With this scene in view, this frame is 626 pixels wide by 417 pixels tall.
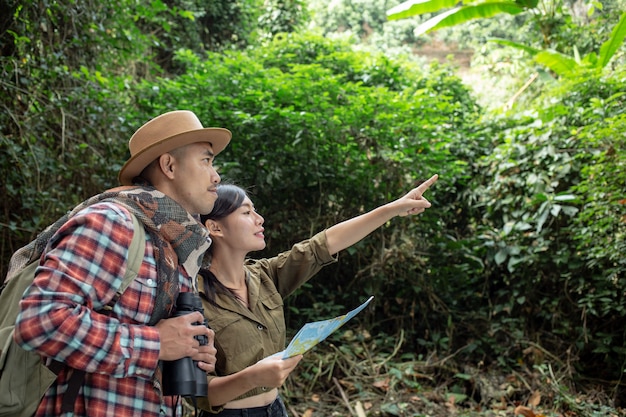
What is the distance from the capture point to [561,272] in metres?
5.35

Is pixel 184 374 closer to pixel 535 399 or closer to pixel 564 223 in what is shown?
pixel 535 399

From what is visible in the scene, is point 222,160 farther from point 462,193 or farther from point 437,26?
point 437,26

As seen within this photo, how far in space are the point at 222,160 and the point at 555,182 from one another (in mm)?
3052

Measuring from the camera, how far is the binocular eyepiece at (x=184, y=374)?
64.2 inches

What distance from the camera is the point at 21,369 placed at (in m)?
1.47

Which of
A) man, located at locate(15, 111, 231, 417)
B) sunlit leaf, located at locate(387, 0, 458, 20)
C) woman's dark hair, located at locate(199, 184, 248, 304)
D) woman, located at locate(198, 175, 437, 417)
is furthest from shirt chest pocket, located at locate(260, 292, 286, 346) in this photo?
sunlit leaf, located at locate(387, 0, 458, 20)

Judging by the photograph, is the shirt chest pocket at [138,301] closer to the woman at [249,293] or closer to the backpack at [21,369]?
the backpack at [21,369]

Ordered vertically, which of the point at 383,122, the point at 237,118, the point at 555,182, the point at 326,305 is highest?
the point at 237,118

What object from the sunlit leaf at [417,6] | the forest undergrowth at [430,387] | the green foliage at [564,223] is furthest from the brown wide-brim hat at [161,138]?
the sunlit leaf at [417,6]

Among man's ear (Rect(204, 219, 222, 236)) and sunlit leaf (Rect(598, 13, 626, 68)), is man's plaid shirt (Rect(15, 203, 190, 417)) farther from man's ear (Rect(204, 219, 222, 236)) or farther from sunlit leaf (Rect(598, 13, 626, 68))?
sunlit leaf (Rect(598, 13, 626, 68))

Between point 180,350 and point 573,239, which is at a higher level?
point 180,350

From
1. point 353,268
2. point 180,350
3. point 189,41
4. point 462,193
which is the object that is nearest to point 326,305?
point 353,268

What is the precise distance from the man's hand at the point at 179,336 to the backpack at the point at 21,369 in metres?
0.16

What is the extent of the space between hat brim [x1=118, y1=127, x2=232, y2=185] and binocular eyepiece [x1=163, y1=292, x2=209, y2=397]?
0.46 meters
